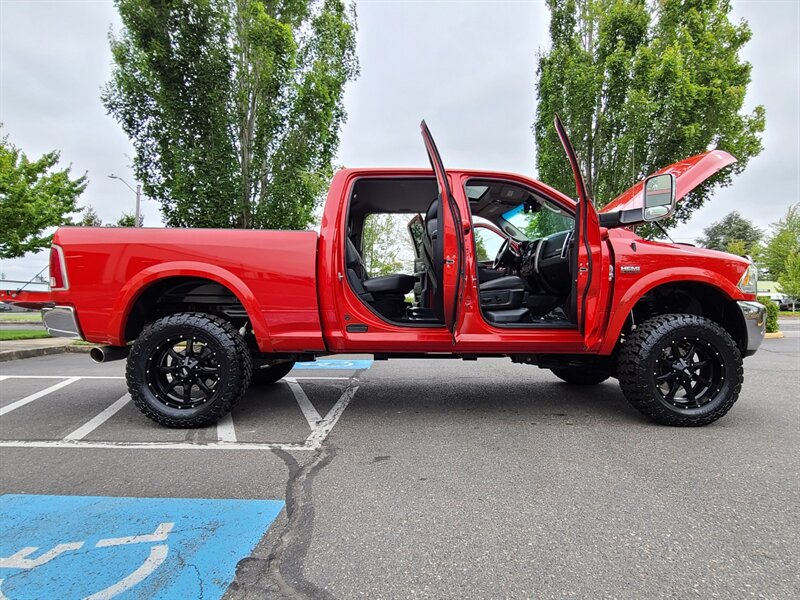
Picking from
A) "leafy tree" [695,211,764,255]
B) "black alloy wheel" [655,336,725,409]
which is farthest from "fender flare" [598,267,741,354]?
"leafy tree" [695,211,764,255]

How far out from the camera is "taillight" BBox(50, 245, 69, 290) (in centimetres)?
347

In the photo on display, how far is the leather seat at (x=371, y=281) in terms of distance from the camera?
3758mm

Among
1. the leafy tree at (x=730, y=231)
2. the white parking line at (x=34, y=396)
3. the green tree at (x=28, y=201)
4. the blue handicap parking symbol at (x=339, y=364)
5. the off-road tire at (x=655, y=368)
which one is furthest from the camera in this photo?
the leafy tree at (x=730, y=231)

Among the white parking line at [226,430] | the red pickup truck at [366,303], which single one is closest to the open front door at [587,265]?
the red pickup truck at [366,303]

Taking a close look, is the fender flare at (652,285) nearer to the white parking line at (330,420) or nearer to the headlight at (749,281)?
the headlight at (749,281)

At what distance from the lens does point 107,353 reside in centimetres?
360

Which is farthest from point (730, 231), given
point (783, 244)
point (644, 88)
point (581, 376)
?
point (581, 376)

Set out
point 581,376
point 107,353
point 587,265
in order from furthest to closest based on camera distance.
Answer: point 581,376 < point 107,353 < point 587,265

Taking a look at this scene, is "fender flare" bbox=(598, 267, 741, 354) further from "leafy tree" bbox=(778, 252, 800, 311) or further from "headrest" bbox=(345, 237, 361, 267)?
"leafy tree" bbox=(778, 252, 800, 311)

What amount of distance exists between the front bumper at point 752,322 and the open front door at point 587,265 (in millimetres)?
1228

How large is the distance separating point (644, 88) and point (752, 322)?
36.6ft

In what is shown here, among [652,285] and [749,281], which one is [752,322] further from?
[652,285]

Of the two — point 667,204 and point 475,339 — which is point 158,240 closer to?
point 475,339

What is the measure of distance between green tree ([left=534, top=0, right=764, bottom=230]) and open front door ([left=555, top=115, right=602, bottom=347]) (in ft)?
31.9
